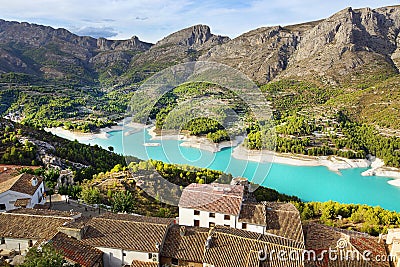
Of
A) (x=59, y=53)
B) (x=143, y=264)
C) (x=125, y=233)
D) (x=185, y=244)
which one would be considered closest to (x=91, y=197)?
(x=125, y=233)

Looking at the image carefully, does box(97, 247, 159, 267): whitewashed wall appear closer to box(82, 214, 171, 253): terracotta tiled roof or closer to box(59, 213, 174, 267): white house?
box(59, 213, 174, 267): white house

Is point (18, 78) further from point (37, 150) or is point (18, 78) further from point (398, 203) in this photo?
point (398, 203)

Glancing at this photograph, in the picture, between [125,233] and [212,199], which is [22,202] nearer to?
[125,233]

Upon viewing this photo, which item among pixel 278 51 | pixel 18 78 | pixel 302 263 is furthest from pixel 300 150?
pixel 18 78

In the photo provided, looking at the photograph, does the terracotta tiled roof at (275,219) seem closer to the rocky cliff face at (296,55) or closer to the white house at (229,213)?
the white house at (229,213)

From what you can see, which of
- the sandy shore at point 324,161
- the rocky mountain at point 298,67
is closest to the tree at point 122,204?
the sandy shore at point 324,161

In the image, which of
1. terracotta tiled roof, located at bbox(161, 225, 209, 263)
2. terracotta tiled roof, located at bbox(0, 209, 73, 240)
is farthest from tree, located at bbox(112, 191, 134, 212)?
terracotta tiled roof, located at bbox(161, 225, 209, 263)
